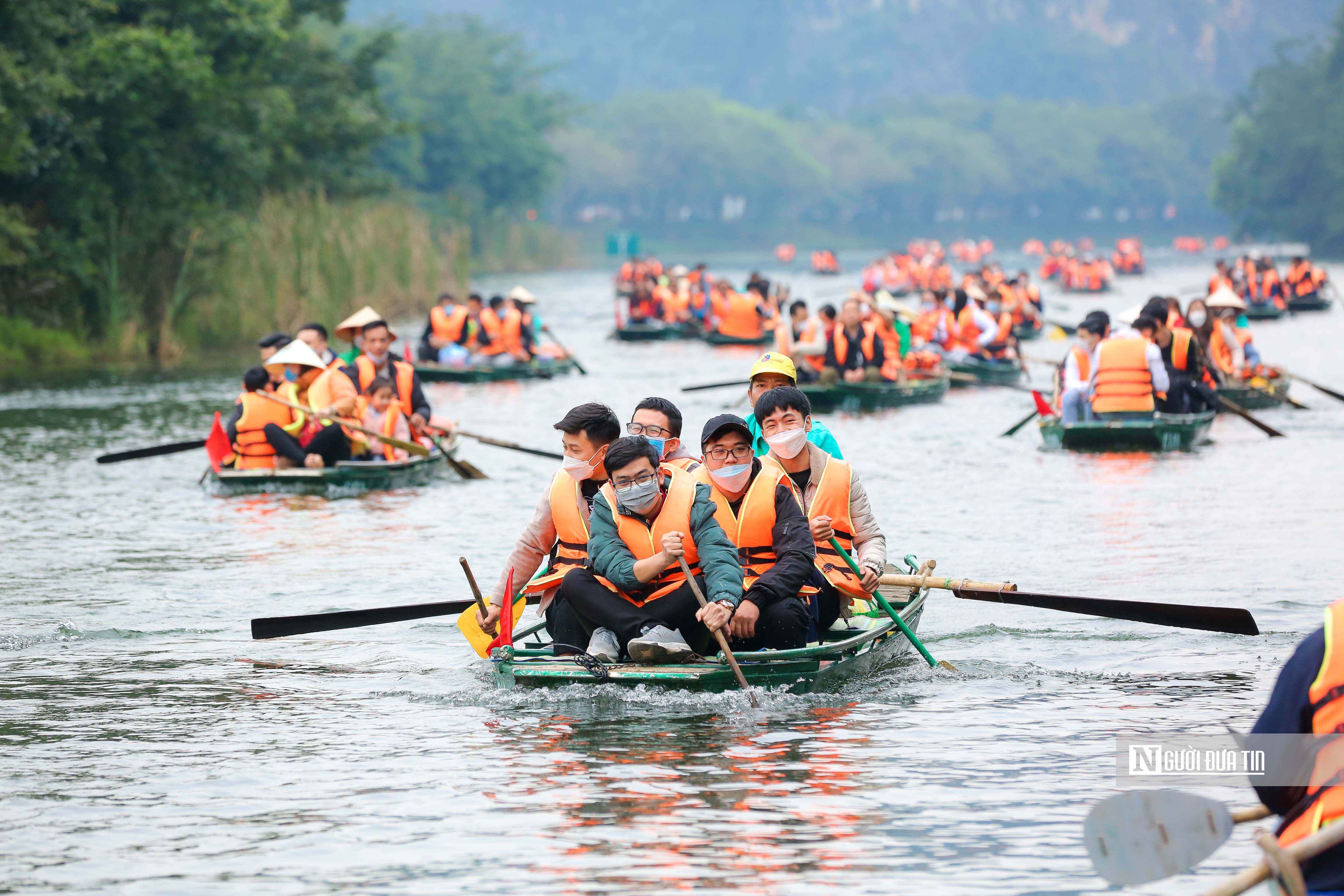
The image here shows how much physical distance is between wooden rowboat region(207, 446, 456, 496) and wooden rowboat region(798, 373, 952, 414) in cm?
791

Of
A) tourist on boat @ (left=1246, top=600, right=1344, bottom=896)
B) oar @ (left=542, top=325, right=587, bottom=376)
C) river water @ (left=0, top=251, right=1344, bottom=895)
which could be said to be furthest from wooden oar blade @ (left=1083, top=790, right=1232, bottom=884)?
oar @ (left=542, top=325, right=587, bottom=376)

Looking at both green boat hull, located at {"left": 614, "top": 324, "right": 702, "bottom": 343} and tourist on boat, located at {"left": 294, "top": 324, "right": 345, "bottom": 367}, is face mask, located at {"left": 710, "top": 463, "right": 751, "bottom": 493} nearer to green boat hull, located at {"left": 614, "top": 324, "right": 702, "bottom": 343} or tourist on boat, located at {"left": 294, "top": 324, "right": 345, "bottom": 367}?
tourist on boat, located at {"left": 294, "top": 324, "right": 345, "bottom": 367}

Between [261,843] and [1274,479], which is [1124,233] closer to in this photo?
[1274,479]

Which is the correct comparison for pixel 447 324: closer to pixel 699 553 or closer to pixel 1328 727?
pixel 699 553

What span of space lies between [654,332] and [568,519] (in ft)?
104

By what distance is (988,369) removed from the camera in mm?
28938

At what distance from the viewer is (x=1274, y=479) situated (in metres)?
18.4

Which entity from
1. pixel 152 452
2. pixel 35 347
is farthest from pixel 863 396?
pixel 35 347

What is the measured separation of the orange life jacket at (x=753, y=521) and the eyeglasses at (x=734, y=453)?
120 mm

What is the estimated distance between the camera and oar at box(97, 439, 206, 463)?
17547mm

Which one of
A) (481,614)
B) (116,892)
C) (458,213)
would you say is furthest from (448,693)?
(458,213)

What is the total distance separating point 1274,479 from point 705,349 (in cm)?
2212

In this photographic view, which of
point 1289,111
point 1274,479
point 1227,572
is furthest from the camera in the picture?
point 1289,111

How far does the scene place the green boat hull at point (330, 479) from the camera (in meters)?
16.7
